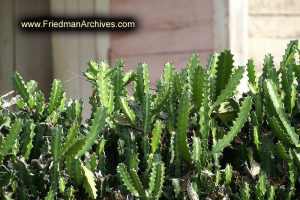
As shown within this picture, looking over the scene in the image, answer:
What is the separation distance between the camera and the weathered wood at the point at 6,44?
541 cm

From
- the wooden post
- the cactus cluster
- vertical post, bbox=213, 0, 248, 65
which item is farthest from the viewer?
the wooden post

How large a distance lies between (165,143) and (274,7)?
315 cm

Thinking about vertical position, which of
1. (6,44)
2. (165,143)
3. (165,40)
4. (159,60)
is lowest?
(165,143)

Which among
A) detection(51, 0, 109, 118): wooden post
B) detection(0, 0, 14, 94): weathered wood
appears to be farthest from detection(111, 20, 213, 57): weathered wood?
detection(0, 0, 14, 94): weathered wood

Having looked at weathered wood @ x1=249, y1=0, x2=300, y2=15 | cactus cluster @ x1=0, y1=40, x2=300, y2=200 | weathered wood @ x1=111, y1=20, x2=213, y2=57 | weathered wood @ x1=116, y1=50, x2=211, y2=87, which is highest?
weathered wood @ x1=249, y1=0, x2=300, y2=15

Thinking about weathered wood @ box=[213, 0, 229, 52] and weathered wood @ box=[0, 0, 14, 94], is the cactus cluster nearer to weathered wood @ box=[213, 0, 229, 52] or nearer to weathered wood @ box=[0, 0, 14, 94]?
weathered wood @ box=[213, 0, 229, 52]

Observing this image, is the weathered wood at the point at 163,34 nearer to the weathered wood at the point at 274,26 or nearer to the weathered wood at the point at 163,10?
the weathered wood at the point at 163,10

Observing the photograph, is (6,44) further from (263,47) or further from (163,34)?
(263,47)

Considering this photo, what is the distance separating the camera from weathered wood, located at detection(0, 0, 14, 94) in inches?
213

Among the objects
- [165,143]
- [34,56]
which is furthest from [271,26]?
[165,143]

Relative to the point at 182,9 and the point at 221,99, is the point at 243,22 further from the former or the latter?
the point at 221,99

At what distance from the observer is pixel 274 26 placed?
174 inches

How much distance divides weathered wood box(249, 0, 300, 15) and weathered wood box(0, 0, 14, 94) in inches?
80.3

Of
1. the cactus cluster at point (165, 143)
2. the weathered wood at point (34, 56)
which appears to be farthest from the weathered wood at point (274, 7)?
the cactus cluster at point (165, 143)
